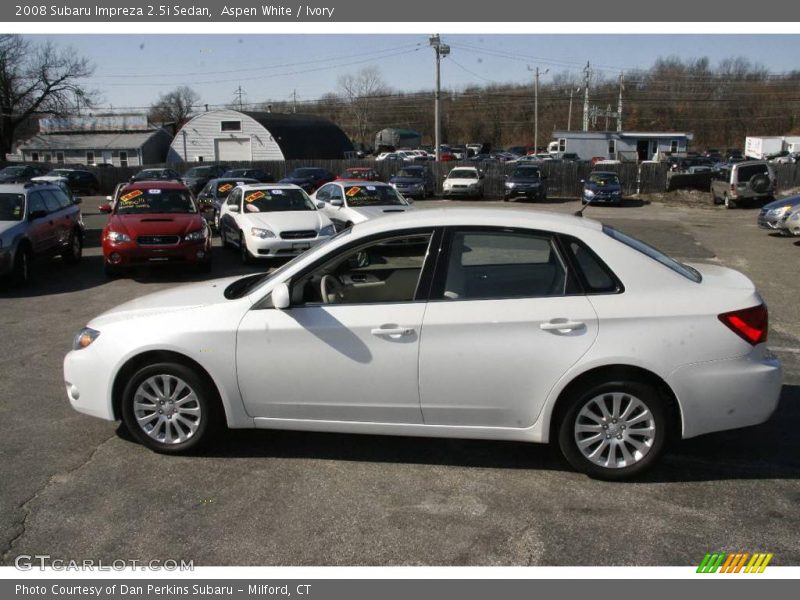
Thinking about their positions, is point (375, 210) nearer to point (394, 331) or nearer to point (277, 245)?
point (277, 245)

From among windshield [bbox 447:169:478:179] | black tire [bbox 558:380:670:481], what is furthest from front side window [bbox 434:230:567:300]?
windshield [bbox 447:169:478:179]

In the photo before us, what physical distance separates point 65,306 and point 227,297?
6.56m

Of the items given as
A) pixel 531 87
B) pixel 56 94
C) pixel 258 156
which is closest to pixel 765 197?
pixel 258 156

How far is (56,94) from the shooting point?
6644 cm

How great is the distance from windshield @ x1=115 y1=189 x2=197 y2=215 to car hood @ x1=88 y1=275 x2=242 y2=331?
8.26 metres

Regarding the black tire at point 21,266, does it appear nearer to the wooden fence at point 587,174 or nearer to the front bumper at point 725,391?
the front bumper at point 725,391

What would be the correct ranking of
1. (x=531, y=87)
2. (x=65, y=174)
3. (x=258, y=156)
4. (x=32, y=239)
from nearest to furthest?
1. (x=32, y=239)
2. (x=65, y=174)
3. (x=258, y=156)
4. (x=531, y=87)

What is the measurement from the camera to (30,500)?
4.22 metres

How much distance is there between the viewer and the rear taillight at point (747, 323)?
427cm

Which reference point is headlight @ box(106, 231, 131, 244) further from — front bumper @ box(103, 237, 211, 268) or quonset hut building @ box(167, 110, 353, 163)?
quonset hut building @ box(167, 110, 353, 163)

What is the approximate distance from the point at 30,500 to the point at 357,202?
43.5 ft

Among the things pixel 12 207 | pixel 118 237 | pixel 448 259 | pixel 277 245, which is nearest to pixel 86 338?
pixel 448 259

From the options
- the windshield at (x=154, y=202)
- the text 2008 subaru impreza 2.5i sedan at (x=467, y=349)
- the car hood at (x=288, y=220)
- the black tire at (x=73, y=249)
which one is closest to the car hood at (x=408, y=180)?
the car hood at (x=288, y=220)

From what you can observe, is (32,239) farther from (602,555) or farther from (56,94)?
(56,94)
